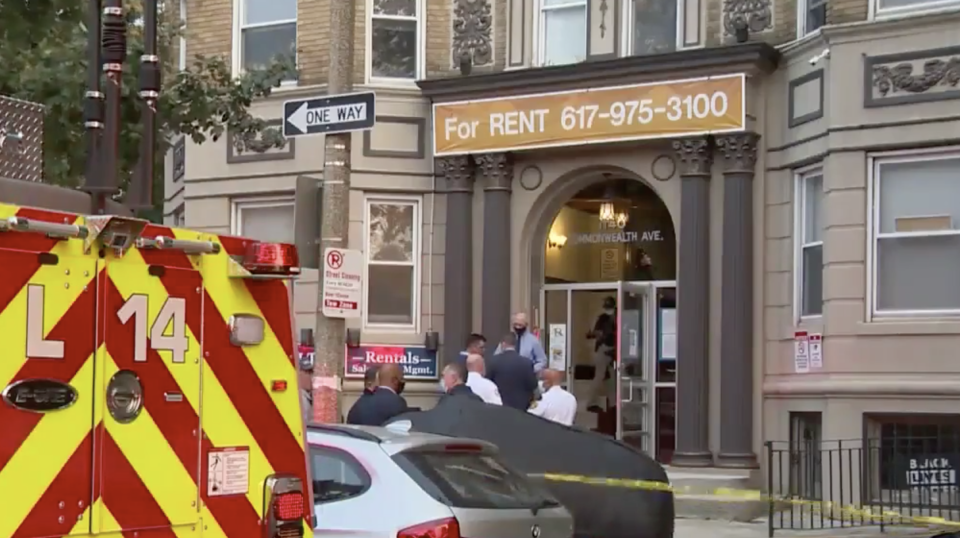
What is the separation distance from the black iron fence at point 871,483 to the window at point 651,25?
16.7ft

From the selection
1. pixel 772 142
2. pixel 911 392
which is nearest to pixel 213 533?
pixel 911 392

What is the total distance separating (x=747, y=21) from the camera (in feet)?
50.4

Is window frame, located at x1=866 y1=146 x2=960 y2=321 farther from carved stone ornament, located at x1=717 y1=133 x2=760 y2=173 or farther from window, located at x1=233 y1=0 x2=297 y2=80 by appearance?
window, located at x1=233 y1=0 x2=297 y2=80

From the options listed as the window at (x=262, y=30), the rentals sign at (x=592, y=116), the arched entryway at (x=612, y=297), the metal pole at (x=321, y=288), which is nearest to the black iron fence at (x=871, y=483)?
the arched entryway at (x=612, y=297)

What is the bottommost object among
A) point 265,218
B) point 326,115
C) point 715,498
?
point 715,498

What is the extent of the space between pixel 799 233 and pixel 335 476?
897 cm

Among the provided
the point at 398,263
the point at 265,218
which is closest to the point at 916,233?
the point at 398,263

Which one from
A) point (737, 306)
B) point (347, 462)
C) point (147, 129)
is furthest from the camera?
point (737, 306)

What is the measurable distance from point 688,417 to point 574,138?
11.8 ft

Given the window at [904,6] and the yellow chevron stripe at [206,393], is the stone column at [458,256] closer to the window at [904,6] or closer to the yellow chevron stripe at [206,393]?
the window at [904,6]

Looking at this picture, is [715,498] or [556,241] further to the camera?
[556,241]

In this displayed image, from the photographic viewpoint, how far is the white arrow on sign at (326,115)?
10508 millimetres

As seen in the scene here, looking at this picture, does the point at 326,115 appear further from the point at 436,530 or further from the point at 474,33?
the point at 474,33

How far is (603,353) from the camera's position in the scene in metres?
17.2
